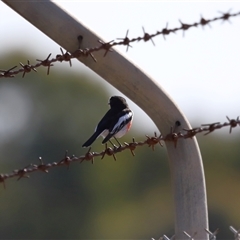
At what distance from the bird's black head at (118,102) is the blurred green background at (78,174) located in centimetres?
2784

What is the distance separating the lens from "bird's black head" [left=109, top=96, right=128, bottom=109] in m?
9.50

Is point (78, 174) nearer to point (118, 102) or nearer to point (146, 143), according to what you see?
point (118, 102)

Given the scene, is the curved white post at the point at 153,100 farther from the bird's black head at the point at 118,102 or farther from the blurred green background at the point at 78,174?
the blurred green background at the point at 78,174

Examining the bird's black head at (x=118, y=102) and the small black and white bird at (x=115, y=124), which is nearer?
the small black and white bird at (x=115, y=124)

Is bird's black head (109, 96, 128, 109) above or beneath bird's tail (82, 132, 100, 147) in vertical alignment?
above

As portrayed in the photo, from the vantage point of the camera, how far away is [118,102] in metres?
9.67

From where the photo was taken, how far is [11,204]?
45.2 m

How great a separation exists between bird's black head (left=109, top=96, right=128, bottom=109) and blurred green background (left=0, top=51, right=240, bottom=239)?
91.4ft

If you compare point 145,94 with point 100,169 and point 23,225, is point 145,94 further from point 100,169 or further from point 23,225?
point 100,169

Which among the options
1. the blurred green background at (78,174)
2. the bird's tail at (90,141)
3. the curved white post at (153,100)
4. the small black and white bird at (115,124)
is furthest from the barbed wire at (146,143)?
the blurred green background at (78,174)

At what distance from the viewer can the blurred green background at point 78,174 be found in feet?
138

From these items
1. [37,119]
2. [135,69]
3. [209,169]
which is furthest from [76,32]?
[37,119]

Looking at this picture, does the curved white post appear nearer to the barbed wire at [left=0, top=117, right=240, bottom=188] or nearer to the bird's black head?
the barbed wire at [left=0, top=117, right=240, bottom=188]

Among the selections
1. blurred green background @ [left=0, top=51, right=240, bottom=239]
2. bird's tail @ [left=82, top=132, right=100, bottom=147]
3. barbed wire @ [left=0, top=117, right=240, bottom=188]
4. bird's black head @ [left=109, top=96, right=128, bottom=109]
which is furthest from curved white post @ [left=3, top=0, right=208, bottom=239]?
blurred green background @ [left=0, top=51, right=240, bottom=239]
